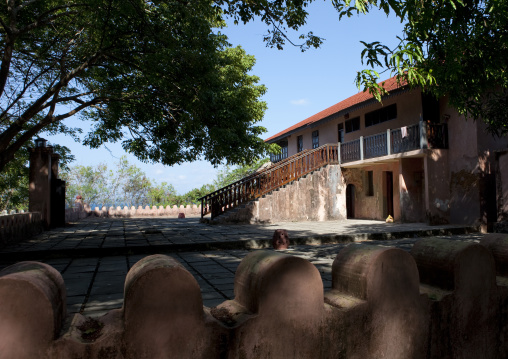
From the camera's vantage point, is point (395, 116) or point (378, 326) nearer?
point (378, 326)

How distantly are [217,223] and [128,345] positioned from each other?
47.1 feet

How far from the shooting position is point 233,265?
614 centimetres

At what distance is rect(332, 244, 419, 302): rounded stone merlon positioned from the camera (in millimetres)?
1907

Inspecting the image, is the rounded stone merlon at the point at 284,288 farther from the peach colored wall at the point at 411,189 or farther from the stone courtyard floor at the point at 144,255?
the peach colored wall at the point at 411,189

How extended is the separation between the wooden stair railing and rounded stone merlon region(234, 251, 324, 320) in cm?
1471

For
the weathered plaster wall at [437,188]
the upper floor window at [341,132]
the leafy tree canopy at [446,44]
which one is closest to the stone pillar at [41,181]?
the leafy tree canopy at [446,44]

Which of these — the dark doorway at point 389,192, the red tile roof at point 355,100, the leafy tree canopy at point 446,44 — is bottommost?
the dark doorway at point 389,192

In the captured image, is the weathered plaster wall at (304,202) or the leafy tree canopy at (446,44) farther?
the weathered plaster wall at (304,202)

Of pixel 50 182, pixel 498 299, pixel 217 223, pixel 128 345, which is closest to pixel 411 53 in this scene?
pixel 498 299

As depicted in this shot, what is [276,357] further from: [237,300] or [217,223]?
[217,223]

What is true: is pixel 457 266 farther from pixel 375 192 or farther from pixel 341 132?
pixel 341 132

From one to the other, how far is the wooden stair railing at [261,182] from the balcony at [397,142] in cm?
157

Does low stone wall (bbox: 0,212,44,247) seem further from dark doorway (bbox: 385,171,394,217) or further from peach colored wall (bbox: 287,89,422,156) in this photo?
dark doorway (bbox: 385,171,394,217)

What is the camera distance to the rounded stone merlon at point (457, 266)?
2.14 m
